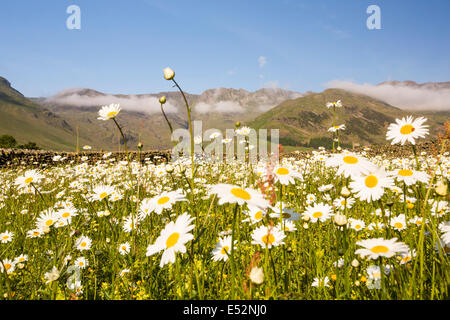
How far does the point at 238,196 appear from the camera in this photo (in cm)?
124

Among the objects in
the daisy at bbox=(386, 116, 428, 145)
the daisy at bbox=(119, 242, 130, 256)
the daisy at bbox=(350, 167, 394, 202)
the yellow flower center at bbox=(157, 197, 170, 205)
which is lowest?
the daisy at bbox=(119, 242, 130, 256)

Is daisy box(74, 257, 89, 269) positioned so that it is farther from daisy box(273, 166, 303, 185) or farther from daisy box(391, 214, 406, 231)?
daisy box(391, 214, 406, 231)

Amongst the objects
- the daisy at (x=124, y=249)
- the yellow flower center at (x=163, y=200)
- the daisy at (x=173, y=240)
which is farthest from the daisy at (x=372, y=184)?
the daisy at (x=124, y=249)

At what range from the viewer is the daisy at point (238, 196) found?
1.16 meters

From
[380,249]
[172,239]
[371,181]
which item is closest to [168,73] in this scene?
[172,239]

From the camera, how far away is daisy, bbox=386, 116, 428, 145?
65.1 inches

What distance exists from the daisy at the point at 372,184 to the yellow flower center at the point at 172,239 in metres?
1.14

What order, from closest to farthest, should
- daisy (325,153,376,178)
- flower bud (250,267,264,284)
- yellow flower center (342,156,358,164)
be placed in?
1. flower bud (250,267,264,284)
2. daisy (325,153,376,178)
3. yellow flower center (342,156,358,164)

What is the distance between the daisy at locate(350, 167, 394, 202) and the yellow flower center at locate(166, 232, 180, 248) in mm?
1144

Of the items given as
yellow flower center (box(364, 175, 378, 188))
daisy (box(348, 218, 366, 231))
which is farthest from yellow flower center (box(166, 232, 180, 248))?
daisy (box(348, 218, 366, 231))

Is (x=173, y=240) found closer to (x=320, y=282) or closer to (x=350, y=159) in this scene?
(x=320, y=282)
